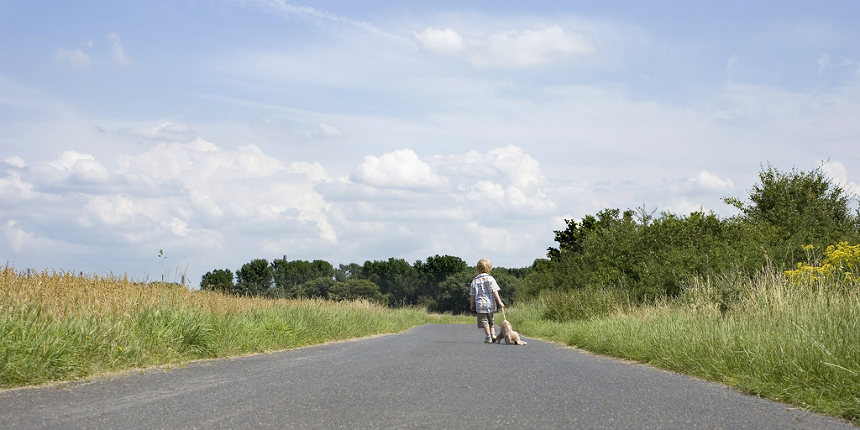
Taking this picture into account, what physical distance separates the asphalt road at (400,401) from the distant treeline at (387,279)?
7116 centimetres

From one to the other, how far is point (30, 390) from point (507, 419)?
5279mm

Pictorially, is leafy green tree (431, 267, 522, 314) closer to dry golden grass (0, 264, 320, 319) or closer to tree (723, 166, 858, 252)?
tree (723, 166, 858, 252)

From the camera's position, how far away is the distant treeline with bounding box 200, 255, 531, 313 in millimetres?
87188

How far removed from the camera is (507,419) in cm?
534

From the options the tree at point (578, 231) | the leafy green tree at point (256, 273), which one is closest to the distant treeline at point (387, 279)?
the leafy green tree at point (256, 273)

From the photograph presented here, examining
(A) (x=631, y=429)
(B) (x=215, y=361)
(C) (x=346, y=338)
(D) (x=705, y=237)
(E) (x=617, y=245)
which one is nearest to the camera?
(A) (x=631, y=429)

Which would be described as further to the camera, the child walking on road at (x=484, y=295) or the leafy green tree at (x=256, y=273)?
the leafy green tree at (x=256, y=273)

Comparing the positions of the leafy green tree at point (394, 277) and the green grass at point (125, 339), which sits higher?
the leafy green tree at point (394, 277)

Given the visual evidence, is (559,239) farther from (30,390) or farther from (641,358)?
(30,390)

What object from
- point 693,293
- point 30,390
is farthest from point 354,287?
point 30,390

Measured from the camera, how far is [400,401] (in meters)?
6.14

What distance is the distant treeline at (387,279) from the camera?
87.2 meters

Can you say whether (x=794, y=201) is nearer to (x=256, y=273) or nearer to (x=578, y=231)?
(x=578, y=231)

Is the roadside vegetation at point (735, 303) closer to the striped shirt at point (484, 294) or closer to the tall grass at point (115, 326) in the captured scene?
the striped shirt at point (484, 294)
